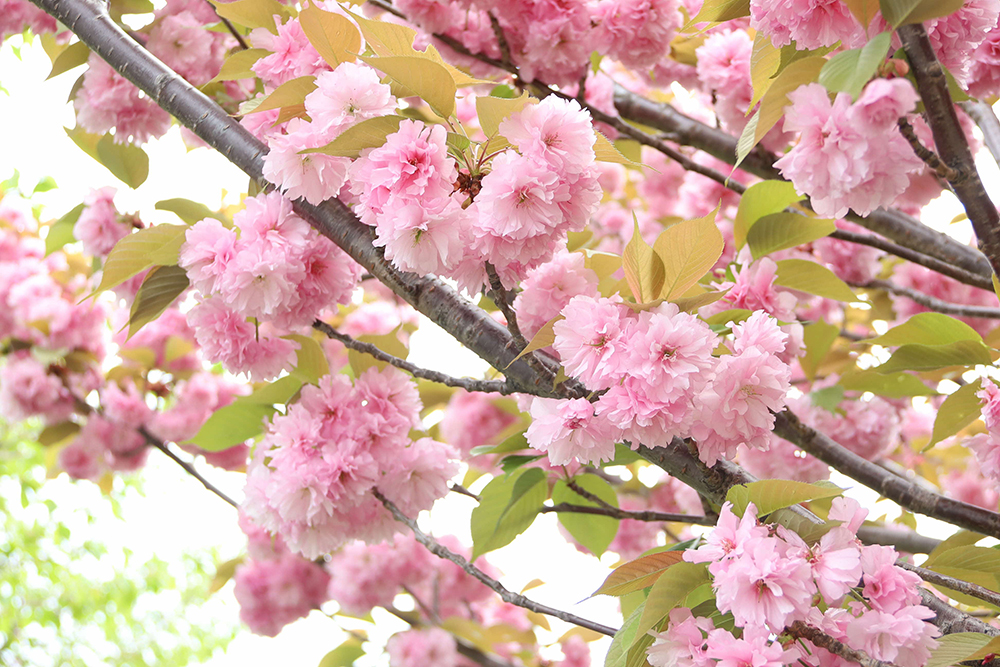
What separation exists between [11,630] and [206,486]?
17.0 feet

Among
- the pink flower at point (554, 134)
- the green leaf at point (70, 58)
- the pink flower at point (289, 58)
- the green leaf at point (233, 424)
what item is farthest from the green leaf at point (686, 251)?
the green leaf at point (70, 58)

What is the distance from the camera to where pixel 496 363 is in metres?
0.96

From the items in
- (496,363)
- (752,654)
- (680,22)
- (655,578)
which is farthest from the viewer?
(680,22)

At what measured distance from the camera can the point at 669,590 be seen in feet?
2.48

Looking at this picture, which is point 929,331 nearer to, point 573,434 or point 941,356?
point 941,356

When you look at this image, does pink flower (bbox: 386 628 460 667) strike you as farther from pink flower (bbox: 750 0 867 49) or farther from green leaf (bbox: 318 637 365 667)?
pink flower (bbox: 750 0 867 49)

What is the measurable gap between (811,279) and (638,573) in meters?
0.75

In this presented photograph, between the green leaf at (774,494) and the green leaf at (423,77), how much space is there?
0.51 meters

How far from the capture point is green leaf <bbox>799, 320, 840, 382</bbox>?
64.5 inches

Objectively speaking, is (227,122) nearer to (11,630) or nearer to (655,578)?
(655,578)

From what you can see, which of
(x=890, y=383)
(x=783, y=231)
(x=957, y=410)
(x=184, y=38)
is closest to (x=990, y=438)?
(x=957, y=410)

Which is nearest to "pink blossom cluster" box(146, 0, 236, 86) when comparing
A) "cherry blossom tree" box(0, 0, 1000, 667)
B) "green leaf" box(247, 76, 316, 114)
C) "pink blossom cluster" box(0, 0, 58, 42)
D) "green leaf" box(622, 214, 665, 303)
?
"cherry blossom tree" box(0, 0, 1000, 667)

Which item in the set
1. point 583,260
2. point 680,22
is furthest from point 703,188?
point 583,260

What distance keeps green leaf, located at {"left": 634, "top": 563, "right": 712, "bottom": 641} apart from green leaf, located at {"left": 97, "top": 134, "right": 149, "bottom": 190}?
4.63ft
